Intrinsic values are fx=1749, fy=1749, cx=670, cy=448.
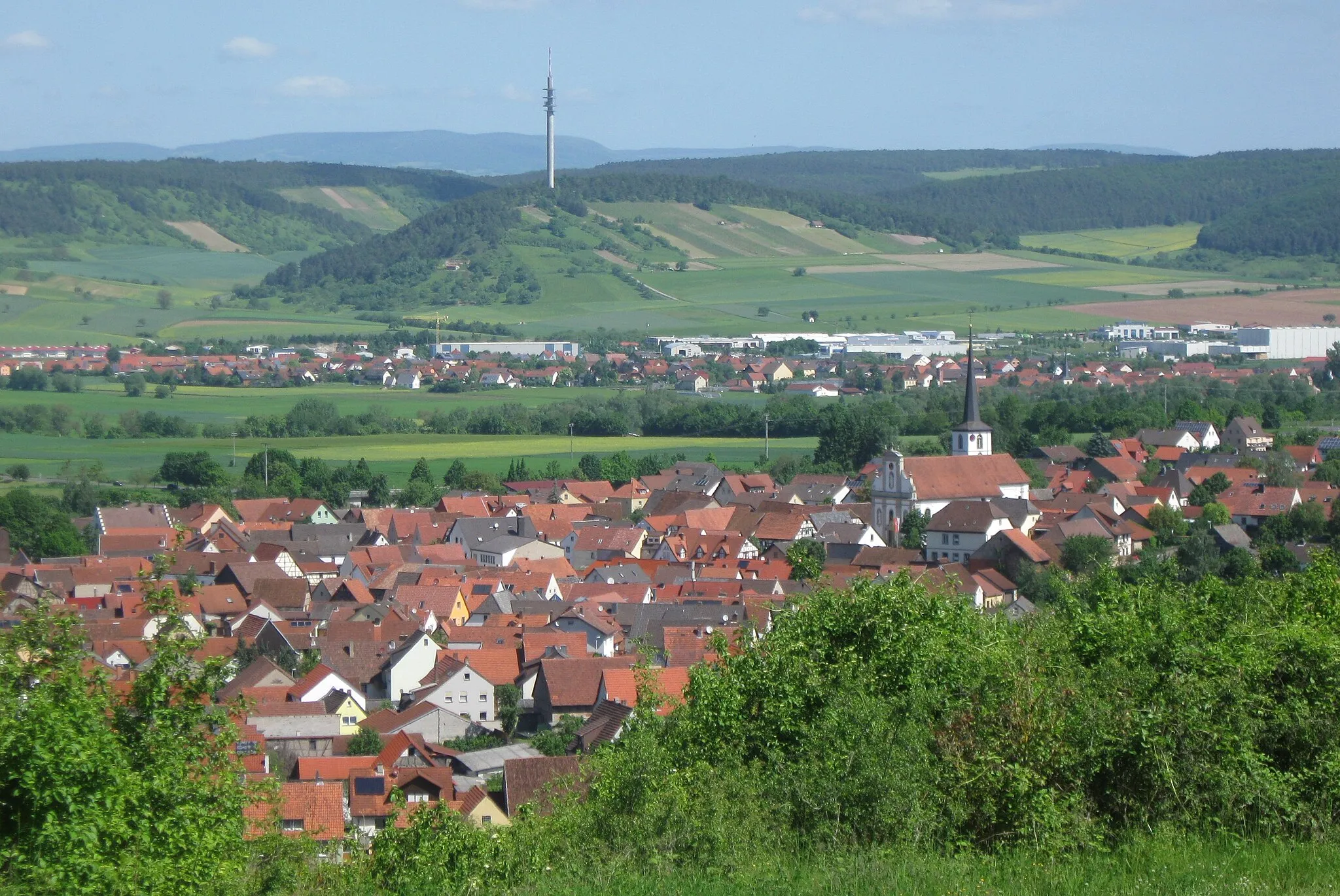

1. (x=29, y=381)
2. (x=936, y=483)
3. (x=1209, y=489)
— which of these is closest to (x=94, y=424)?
(x=29, y=381)

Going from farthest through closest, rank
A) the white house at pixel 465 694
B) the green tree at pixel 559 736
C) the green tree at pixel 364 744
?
1. the white house at pixel 465 694
2. the green tree at pixel 559 736
3. the green tree at pixel 364 744

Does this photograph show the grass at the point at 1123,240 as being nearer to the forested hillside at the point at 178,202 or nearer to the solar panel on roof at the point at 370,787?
the forested hillside at the point at 178,202

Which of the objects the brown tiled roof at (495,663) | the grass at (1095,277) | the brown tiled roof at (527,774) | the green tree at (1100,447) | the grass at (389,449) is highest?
the brown tiled roof at (527,774)

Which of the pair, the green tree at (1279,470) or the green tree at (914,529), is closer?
the green tree at (914,529)

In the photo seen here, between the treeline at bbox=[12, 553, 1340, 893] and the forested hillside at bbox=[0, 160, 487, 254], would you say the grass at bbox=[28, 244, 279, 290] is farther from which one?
the treeline at bbox=[12, 553, 1340, 893]

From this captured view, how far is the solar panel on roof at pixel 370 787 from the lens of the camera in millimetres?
19547

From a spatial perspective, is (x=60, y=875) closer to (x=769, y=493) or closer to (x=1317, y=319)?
(x=769, y=493)

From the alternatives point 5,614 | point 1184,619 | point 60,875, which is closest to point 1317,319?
point 5,614

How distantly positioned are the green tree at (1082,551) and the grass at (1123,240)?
116 meters

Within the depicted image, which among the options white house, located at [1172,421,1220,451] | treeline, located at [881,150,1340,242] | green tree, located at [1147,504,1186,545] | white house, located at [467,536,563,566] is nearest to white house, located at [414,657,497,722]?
white house, located at [467,536,563,566]

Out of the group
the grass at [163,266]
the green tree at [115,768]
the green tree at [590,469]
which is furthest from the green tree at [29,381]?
the green tree at [115,768]

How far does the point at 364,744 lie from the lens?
2242 cm

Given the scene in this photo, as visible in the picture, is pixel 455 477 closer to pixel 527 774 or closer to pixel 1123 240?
pixel 527 774

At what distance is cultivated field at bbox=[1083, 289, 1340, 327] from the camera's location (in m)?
106
